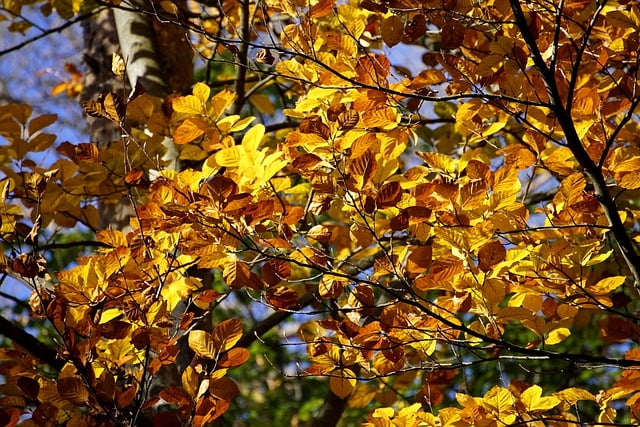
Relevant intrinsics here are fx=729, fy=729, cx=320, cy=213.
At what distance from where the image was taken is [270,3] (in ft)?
6.15

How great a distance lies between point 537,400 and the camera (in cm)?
164

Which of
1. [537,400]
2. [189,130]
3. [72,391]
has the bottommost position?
[72,391]

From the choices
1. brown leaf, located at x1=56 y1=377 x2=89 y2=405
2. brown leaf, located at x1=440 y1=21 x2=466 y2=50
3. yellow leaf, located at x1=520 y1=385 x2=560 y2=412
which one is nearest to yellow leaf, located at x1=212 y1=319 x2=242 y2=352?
brown leaf, located at x1=56 y1=377 x2=89 y2=405

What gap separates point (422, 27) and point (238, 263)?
A: 0.66m

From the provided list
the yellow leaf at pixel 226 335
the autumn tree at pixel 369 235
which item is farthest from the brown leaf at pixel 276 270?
the yellow leaf at pixel 226 335

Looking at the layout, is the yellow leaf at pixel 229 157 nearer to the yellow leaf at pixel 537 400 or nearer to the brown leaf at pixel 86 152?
the brown leaf at pixel 86 152

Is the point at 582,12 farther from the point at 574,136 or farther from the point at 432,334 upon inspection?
the point at 432,334

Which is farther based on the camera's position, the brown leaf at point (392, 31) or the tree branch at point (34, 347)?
the tree branch at point (34, 347)

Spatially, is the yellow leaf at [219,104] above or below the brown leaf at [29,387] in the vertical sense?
above

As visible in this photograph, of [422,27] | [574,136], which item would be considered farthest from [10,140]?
[574,136]

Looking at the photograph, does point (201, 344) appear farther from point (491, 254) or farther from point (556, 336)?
point (556, 336)

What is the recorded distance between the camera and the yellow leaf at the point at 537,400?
163 centimetres

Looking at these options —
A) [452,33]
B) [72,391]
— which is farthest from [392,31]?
[72,391]

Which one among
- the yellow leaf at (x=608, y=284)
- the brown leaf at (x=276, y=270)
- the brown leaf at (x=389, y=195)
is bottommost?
the brown leaf at (x=276, y=270)
